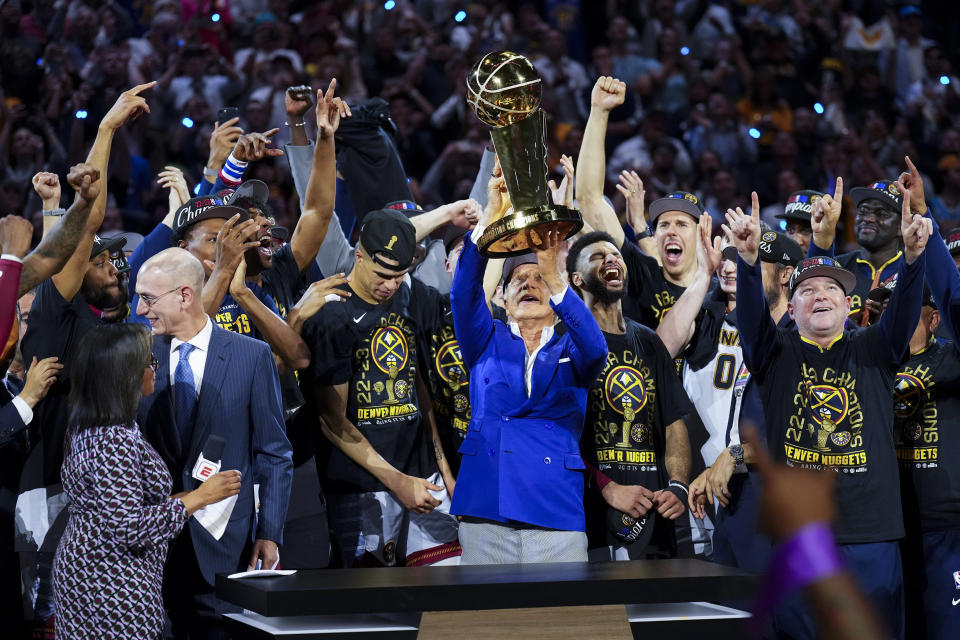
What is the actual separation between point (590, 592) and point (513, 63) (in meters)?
1.64

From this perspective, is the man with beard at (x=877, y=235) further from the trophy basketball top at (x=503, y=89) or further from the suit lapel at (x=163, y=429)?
the suit lapel at (x=163, y=429)

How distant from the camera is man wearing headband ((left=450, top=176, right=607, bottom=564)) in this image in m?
4.13

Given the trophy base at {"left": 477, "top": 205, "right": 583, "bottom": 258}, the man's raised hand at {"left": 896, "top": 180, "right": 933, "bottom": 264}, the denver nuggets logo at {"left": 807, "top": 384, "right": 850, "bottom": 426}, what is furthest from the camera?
the denver nuggets logo at {"left": 807, "top": 384, "right": 850, "bottom": 426}

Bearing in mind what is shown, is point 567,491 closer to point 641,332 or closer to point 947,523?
point 641,332

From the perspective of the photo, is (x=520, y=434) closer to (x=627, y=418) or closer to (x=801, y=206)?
(x=627, y=418)

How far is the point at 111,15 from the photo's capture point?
32.0ft

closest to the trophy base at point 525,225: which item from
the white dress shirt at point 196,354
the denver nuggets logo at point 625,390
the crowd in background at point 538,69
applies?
the white dress shirt at point 196,354

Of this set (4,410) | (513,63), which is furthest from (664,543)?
(4,410)

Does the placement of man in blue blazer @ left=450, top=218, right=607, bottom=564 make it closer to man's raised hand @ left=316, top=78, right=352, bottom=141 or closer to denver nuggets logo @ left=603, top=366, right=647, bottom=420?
denver nuggets logo @ left=603, top=366, right=647, bottom=420

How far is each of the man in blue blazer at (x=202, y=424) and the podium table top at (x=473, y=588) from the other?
0.74 m

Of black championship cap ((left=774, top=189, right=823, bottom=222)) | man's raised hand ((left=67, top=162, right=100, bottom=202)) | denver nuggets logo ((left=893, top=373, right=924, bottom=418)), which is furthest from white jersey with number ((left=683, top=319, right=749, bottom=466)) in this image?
man's raised hand ((left=67, top=162, right=100, bottom=202))

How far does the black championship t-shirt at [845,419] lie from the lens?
455 centimetres

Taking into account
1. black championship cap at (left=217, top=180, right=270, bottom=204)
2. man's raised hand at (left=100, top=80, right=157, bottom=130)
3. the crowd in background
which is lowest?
black championship cap at (left=217, top=180, right=270, bottom=204)

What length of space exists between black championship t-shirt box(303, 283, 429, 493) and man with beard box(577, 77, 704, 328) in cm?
110
